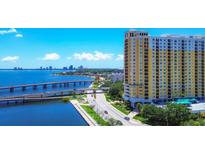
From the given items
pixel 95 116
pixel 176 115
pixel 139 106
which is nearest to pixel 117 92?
pixel 139 106

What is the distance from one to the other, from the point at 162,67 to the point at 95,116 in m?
1.97

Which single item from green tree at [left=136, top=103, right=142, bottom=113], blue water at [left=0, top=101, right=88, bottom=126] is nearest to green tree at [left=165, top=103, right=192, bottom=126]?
green tree at [left=136, top=103, right=142, bottom=113]

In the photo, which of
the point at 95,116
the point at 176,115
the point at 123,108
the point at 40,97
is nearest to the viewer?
the point at 176,115

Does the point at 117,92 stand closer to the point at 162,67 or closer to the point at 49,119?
the point at 162,67

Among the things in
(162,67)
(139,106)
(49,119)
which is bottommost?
(49,119)

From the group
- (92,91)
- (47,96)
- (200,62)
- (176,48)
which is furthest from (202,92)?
(47,96)

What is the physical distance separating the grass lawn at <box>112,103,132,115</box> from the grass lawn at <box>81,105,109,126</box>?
572 mm

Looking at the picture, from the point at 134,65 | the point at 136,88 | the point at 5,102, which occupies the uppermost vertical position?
the point at 134,65

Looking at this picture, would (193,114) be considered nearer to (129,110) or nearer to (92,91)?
(129,110)

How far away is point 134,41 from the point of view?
23.0ft

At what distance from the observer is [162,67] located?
7168 millimetres

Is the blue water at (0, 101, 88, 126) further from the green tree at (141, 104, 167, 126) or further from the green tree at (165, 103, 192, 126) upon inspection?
the green tree at (165, 103, 192, 126)

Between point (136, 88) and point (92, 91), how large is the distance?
389cm

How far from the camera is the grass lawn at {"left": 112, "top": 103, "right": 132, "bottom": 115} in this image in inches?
264
